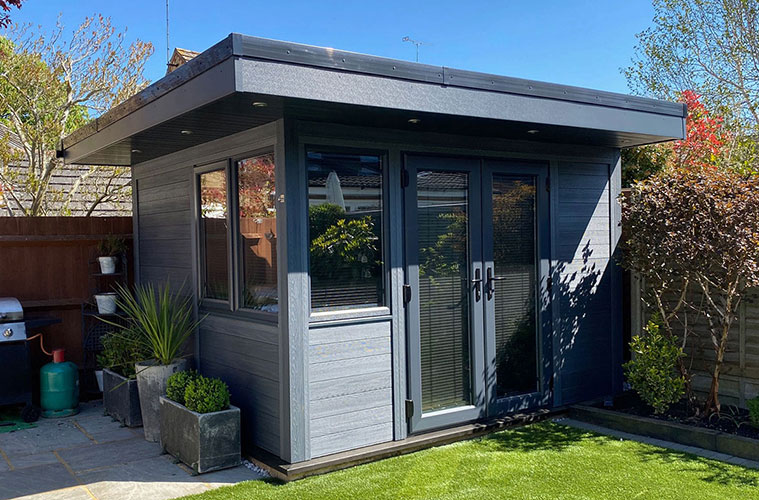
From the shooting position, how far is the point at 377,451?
4.15 m

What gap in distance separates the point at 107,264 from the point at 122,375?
1.10 m

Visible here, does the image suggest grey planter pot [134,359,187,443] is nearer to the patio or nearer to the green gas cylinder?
the patio

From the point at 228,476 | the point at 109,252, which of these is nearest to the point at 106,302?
the point at 109,252

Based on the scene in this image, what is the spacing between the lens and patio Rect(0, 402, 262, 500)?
3.78m

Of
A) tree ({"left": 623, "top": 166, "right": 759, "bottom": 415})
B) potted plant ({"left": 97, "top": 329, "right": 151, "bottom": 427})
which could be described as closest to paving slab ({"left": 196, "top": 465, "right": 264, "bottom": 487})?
potted plant ({"left": 97, "top": 329, "right": 151, "bottom": 427})

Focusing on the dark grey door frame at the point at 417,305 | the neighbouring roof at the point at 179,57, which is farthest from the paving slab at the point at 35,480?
the neighbouring roof at the point at 179,57

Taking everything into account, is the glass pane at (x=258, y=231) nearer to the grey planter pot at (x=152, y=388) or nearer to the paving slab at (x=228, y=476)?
the grey planter pot at (x=152, y=388)

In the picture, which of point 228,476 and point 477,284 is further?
point 477,284

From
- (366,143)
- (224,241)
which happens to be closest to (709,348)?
(366,143)

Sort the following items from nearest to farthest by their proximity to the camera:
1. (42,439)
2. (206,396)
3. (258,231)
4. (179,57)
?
(206,396), (258,231), (42,439), (179,57)

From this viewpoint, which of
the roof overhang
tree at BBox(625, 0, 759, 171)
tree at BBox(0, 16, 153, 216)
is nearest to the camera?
the roof overhang

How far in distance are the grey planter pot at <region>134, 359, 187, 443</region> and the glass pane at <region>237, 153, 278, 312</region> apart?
751mm

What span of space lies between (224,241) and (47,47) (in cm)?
571

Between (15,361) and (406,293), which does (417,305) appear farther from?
(15,361)
